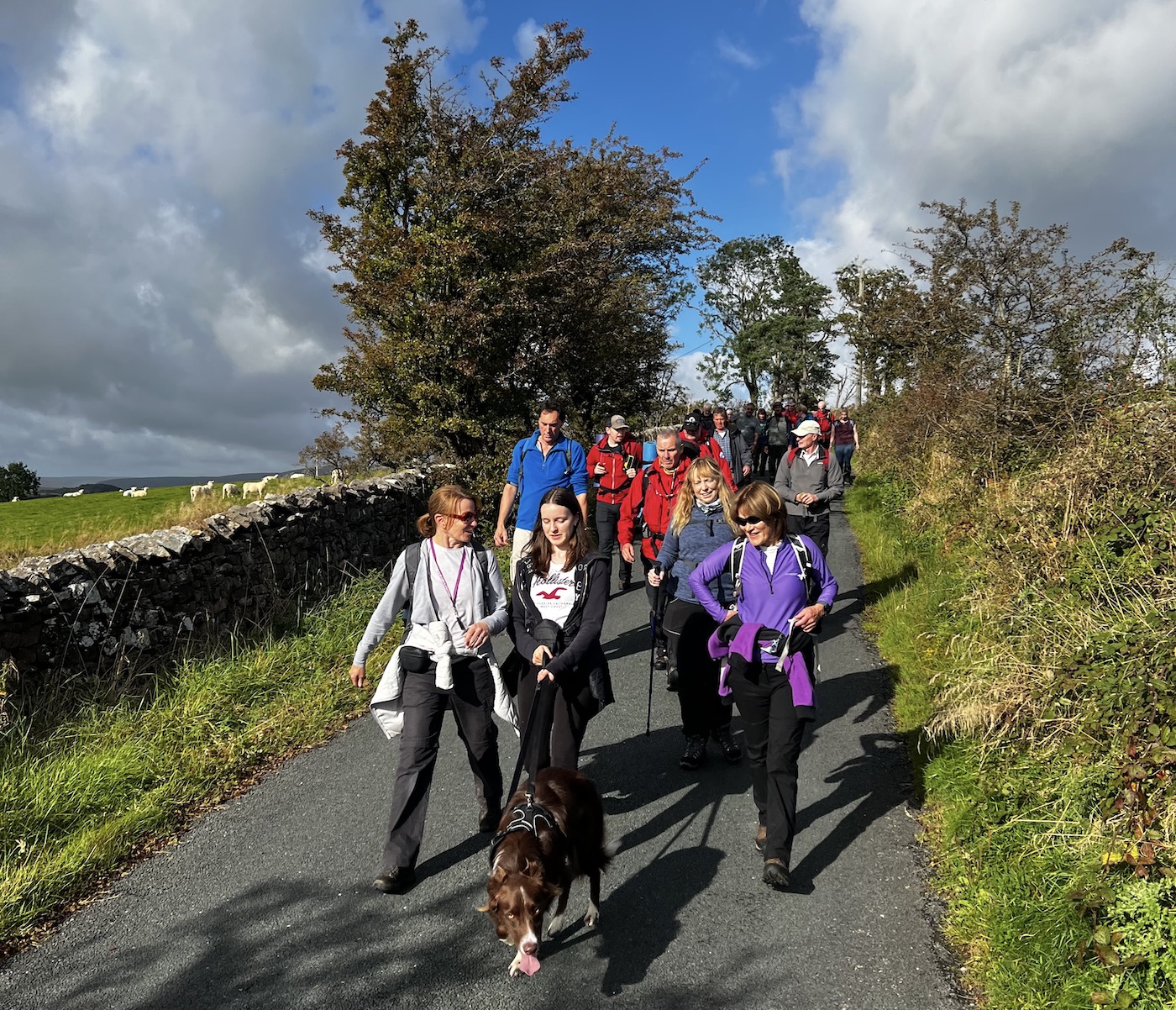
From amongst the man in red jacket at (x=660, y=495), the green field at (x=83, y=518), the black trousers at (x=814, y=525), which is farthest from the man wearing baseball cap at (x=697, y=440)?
the green field at (x=83, y=518)

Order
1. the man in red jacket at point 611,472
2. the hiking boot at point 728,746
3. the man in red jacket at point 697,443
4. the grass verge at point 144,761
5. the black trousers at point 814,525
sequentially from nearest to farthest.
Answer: the grass verge at point 144,761 → the hiking boot at point 728,746 → the man in red jacket at point 697,443 → the black trousers at point 814,525 → the man in red jacket at point 611,472

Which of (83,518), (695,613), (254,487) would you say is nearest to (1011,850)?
(695,613)

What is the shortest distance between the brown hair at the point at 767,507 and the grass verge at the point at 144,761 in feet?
12.6

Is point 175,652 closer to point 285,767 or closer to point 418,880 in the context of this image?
point 285,767

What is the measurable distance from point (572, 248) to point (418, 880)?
12.7 meters

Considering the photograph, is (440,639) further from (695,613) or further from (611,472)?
(611,472)

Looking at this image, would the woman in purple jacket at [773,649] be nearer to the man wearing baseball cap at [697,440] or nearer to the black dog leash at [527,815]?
the black dog leash at [527,815]

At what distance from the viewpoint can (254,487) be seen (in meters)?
17.6

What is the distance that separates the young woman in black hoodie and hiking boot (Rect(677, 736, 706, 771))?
49.1 inches

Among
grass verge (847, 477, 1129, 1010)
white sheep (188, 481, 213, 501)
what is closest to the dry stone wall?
grass verge (847, 477, 1129, 1010)

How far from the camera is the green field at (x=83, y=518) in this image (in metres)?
8.85

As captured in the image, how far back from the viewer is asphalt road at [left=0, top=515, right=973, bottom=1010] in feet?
10.9

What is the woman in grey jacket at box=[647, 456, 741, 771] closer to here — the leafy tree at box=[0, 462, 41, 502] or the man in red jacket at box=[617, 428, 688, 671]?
the man in red jacket at box=[617, 428, 688, 671]

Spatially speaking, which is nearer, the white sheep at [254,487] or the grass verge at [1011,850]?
the grass verge at [1011,850]
